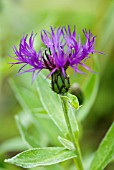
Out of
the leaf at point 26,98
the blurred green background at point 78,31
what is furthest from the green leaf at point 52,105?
the blurred green background at point 78,31

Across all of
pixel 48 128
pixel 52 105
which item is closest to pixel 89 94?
pixel 48 128

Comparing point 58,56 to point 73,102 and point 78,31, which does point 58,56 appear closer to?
point 73,102

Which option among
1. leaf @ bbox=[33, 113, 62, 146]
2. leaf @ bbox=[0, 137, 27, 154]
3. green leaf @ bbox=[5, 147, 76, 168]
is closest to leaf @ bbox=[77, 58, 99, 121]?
leaf @ bbox=[33, 113, 62, 146]

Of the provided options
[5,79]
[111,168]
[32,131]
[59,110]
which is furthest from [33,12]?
[59,110]

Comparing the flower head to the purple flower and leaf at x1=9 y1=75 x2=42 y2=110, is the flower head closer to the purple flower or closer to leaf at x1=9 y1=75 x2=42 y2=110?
the purple flower

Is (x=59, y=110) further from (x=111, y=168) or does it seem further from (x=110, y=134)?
(x=111, y=168)
